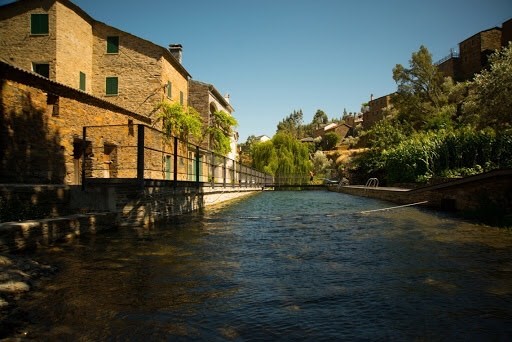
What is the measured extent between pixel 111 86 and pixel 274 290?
23414 mm

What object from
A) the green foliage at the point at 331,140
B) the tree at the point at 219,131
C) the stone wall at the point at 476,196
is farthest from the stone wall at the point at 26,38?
the green foliage at the point at 331,140

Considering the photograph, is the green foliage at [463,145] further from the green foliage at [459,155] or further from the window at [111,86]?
the window at [111,86]

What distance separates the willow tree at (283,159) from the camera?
41375mm

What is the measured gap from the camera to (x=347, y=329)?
A: 2547mm

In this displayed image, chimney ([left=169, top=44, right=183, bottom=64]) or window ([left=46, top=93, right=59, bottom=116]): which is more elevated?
chimney ([left=169, top=44, right=183, bottom=64])

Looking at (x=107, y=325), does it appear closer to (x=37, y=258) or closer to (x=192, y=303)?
(x=192, y=303)

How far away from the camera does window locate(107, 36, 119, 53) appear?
939 inches

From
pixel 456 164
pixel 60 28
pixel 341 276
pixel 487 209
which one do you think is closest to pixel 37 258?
pixel 341 276

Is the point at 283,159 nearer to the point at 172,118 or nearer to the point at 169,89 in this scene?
the point at 169,89

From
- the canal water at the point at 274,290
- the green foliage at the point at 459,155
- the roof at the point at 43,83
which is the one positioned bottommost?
the canal water at the point at 274,290

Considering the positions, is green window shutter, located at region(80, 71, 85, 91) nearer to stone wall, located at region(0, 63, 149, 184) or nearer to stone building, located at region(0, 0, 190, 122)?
stone building, located at region(0, 0, 190, 122)

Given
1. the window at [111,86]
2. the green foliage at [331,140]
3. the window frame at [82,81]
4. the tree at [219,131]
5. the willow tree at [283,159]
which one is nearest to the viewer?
the window frame at [82,81]

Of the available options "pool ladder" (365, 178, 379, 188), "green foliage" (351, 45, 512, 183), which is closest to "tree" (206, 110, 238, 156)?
"green foliage" (351, 45, 512, 183)

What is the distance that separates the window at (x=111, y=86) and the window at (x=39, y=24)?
4.32 metres
